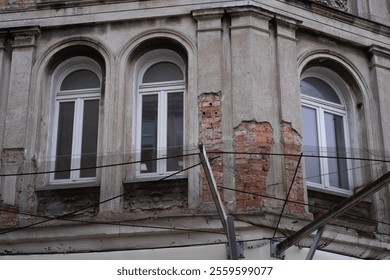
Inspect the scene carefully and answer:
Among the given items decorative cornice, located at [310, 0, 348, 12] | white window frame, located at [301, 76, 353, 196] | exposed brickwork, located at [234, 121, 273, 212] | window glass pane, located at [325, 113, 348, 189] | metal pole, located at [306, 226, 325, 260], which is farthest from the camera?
decorative cornice, located at [310, 0, 348, 12]

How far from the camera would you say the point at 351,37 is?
13555mm

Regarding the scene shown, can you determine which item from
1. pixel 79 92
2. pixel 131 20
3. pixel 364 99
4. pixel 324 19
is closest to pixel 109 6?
pixel 131 20

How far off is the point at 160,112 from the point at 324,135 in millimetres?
2692

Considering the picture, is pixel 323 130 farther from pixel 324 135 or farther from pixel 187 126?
pixel 187 126

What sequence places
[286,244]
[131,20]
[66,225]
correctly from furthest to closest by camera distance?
[131,20] → [66,225] → [286,244]

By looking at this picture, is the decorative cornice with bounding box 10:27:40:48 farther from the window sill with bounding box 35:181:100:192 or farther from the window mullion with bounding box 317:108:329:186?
the window mullion with bounding box 317:108:329:186

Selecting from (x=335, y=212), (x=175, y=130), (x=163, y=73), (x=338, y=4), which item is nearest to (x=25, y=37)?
(x=163, y=73)

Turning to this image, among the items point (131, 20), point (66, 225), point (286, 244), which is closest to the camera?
point (286, 244)

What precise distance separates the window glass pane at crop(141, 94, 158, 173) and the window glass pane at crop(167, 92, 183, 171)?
0.72ft

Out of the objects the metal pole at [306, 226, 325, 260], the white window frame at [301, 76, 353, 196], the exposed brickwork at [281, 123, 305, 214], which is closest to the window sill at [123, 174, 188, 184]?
the exposed brickwork at [281, 123, 305, 214]

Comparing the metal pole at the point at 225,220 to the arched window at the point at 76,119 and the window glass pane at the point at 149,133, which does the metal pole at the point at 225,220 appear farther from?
the arched window at the point at 76,119

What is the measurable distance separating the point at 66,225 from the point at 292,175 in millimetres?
3316

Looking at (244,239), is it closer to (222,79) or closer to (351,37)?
(222,79)

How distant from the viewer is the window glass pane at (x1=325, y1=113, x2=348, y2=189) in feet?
42.2
